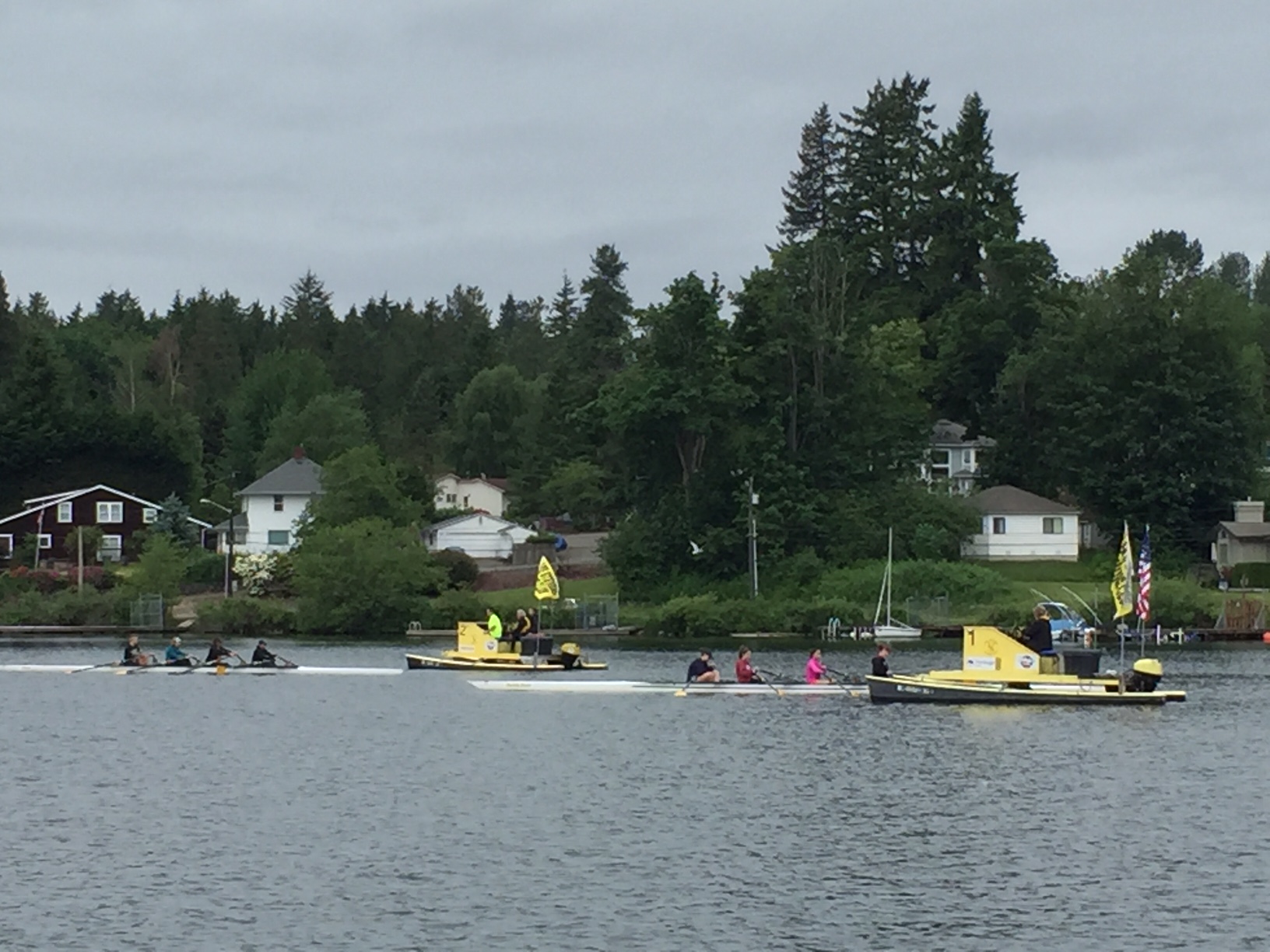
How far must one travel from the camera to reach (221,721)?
53969 mm

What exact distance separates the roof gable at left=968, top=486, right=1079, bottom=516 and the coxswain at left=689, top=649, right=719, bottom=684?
160 feet

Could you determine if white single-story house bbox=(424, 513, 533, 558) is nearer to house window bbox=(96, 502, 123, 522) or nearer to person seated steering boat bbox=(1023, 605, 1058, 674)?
house window bbox=(96, 502, 123, 522)

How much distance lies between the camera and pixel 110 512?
11819cm

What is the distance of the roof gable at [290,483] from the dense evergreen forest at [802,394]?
5663mm

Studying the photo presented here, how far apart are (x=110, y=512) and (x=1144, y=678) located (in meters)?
77.8

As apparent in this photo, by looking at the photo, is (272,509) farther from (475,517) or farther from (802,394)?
(802,394)

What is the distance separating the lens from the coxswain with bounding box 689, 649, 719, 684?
191ft

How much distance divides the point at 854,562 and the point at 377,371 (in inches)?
3726

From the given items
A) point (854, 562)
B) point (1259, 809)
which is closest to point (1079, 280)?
point (854, 562)

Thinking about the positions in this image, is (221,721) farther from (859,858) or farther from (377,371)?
(377,371)

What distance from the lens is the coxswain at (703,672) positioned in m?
58.2

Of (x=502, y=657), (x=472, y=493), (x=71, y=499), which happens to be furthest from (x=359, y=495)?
(x=502, y=657)

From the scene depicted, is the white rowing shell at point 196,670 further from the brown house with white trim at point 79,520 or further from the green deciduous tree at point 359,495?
the brown house with white trim at point 79,520

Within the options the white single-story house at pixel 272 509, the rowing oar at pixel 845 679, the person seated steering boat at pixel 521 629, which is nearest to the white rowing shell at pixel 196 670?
the person seated steering boat at pixel 521 629
